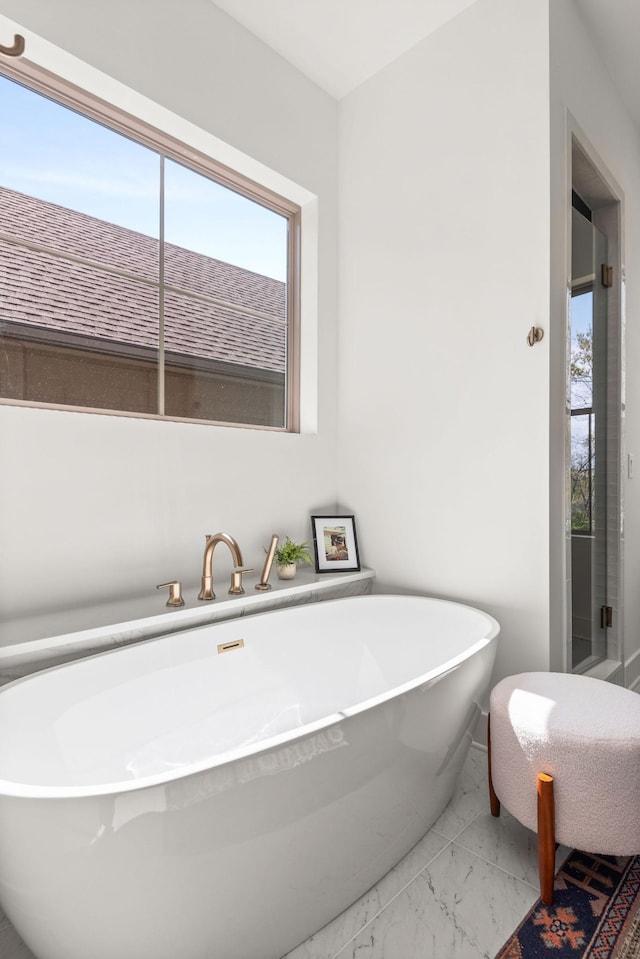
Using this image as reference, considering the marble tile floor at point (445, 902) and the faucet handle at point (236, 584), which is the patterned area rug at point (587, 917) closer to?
the marble tile floor at point (445, 902)

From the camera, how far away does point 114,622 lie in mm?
Result: 1617

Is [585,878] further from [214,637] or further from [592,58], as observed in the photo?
[592,58]

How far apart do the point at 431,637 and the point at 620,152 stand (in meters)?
2.44

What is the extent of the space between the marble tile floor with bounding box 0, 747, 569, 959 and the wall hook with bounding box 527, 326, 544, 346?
162 cm

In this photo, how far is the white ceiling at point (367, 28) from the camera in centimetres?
210

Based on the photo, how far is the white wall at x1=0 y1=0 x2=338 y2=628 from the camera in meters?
1.65

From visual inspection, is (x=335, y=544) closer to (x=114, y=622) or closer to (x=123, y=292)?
(x=114, y=622)

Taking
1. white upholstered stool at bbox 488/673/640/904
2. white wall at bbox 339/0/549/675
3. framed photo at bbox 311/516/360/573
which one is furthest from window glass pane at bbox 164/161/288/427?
white upholstered stool at bbox 488/673/640/904

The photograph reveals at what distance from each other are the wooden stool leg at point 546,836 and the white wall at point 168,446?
4.44 ft

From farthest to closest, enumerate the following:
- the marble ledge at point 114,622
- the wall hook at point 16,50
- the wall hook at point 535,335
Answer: the wall hook at point 535,335
the marble ledge at point 114,622
the wall hook at point 16,50

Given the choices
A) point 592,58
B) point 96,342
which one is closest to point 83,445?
point 96,342

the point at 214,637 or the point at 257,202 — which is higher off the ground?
the point at 257,202

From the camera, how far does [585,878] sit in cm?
143

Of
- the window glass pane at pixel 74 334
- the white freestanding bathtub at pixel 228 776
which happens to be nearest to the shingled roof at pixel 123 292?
the window glass pane at pixel 74 334
